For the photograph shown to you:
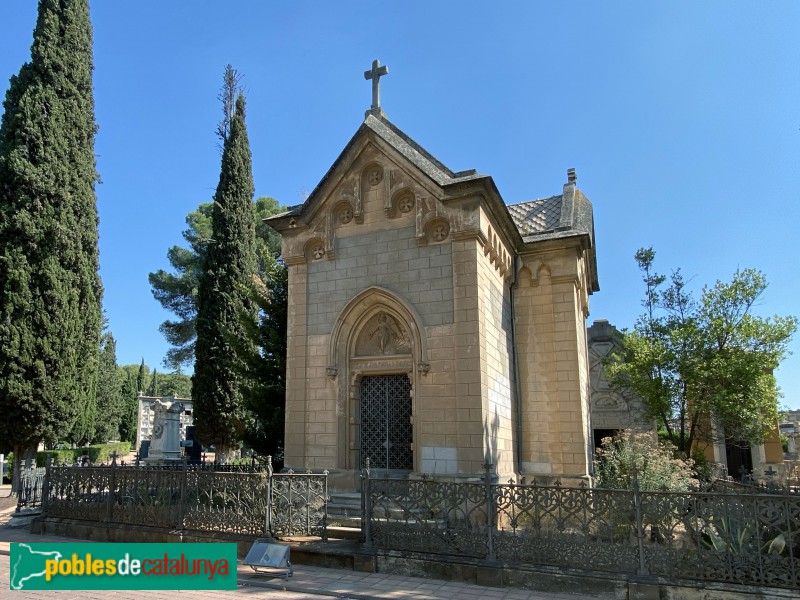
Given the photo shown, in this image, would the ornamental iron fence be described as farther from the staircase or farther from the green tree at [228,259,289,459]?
the green tree at [228,259,289,459]

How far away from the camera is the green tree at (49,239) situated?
1764cm

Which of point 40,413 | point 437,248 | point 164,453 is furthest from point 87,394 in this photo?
point 437,248

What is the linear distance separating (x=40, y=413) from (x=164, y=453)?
6751 mm

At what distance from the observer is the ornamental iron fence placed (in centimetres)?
880

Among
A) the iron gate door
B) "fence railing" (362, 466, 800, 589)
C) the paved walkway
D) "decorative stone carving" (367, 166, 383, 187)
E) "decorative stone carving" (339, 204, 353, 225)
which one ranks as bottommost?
the paved walkway

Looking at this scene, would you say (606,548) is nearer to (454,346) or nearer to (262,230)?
(454,346)

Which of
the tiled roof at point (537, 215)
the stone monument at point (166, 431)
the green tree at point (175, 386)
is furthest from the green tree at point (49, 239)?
the green tree at point (175, 386)

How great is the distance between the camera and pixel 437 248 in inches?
425

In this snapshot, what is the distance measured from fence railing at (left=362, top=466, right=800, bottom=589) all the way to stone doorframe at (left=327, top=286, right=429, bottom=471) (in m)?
2.62

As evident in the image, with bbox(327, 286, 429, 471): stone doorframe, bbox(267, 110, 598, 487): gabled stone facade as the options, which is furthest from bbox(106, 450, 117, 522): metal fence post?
bbox(327, 286, 429, 471): stone doorframe

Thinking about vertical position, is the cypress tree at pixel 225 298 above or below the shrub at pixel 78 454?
above

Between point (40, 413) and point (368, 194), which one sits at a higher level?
point (368, 194)

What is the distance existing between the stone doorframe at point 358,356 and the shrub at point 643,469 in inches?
A: 164

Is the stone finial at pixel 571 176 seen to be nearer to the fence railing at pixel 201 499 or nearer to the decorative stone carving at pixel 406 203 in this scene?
the decorative stone carving at pixel 406 203
